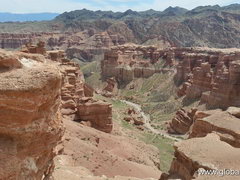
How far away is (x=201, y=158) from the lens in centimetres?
1833

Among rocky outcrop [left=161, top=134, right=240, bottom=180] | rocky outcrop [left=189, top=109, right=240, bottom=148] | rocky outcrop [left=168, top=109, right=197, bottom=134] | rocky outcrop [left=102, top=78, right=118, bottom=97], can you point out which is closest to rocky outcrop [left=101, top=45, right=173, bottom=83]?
rocky outcrop [left=102, top=78, right=118, bottom=97]

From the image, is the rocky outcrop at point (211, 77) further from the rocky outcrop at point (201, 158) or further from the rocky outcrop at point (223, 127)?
the rocky outcrop at point (201, 158)

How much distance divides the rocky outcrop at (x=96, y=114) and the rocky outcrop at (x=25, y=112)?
27310mm

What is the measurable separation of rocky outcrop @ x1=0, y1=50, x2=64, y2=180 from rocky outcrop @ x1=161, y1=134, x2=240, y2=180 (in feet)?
26.4

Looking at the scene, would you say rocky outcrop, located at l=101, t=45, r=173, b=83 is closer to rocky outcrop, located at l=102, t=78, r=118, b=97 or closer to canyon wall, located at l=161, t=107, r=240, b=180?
rocky outcrop, located at l=102, t=78, r=118, b=97

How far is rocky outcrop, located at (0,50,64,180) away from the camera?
1137 centimetres

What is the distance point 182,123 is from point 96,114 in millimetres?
22306

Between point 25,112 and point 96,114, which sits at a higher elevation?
point 25,112

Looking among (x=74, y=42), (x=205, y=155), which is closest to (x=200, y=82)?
(x=205, y=155)

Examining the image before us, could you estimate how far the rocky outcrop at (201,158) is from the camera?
1748cm

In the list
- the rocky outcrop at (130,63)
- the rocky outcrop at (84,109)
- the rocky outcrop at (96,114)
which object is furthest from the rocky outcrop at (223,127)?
the rocky outcrop at (130,63)

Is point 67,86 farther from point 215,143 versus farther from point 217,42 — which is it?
point 217,42

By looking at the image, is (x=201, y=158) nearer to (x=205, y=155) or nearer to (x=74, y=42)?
(x=205, y=155)

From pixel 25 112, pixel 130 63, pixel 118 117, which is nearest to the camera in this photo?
pixel 25 112
